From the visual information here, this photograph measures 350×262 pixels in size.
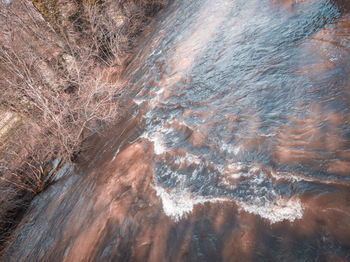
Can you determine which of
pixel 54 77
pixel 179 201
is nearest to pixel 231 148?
pixel 179 201

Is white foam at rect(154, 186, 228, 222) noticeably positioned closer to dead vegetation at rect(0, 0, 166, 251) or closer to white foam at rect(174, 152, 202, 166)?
white foam at rect(174, 152, 202, 166)

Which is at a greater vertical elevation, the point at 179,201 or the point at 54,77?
the point at 54,77

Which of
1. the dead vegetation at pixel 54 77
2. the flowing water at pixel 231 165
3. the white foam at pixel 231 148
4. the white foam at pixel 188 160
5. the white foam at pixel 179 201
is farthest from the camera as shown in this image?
the dead vegetation at pixel 54 77

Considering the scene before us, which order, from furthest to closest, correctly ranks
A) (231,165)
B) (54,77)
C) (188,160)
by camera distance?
(54,77), (188,160), (231,165)

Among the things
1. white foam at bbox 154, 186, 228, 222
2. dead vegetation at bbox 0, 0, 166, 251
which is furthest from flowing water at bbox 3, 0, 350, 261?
dead vegetation at bbox 0, 0, 166, 251

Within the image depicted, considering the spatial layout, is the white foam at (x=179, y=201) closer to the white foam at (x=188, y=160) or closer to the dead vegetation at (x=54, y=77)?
the white foam at (x=188, y=160)

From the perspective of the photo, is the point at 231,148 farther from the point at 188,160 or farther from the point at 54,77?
the point at 54,77

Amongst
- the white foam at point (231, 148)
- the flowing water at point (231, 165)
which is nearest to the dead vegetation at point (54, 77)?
the flowing water at point (231, 165)
